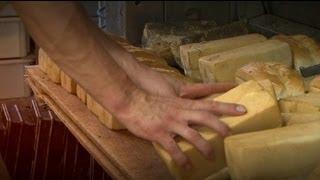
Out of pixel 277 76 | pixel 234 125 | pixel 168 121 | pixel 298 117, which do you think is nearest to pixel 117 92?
pixel 168 121

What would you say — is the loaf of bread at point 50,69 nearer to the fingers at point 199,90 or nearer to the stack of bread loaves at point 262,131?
the stack of bread loaves at point 262,131

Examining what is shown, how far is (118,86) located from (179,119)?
0.10 meters

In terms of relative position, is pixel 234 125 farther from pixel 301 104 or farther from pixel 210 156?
pixel 301 104

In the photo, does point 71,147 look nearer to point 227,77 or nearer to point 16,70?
point 227,77

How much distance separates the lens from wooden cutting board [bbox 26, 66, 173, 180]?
→ 100 centimetres

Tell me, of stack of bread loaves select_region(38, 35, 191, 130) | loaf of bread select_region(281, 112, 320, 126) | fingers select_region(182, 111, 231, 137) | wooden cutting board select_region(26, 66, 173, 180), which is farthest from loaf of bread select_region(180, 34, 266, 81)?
fingers select_region(182, 111, 231, 137)

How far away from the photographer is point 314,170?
2.88 ft

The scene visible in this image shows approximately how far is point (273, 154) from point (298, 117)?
0.16 metres

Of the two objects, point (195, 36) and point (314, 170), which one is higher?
point (195, 36)

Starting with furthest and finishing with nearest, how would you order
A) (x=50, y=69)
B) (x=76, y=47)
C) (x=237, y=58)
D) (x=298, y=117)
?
(x=50, y=69)
(x=237, y=58)
(x=298, y=117)
(x=76, y=47)

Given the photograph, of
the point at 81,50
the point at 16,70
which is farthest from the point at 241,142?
the point at 16,70

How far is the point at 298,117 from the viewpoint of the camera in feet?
3.25

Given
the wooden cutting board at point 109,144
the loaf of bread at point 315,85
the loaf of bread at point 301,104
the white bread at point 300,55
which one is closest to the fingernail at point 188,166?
the wooden cutting board at point 109,144

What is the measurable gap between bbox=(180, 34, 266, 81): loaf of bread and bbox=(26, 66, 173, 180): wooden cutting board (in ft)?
0.83
